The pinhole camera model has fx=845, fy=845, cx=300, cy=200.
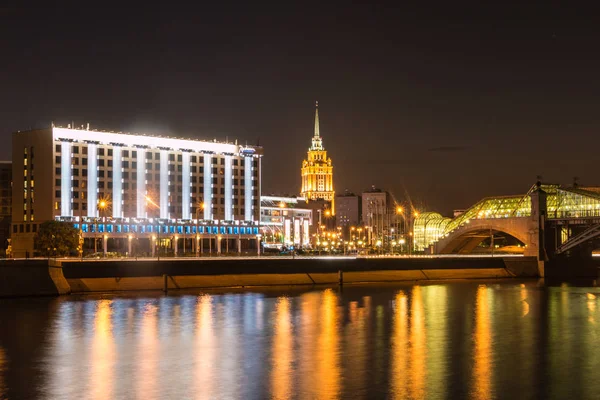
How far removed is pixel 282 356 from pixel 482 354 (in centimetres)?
1082

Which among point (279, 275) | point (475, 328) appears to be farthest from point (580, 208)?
point (475, 328)

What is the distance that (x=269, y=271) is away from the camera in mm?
103750

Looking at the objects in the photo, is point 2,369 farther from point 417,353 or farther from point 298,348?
point 417,353

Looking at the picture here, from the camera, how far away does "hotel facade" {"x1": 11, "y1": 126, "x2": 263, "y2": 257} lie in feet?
575

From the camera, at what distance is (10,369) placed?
135 feet

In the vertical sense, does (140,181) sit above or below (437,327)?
above

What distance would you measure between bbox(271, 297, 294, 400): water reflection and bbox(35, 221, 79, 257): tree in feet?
250

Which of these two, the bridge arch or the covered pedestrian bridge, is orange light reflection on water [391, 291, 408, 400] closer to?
the covered pedestrian bridge

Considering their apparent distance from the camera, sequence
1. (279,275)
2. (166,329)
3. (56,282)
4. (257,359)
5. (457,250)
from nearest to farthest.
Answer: (257,359) < (166,329) < (56,282) < (279,275) < (457,250)

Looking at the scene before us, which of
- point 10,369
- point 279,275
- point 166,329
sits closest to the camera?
point 10,369

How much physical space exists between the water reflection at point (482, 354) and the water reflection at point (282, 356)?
26.2 ft

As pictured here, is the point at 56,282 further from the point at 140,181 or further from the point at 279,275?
the point at 140,181

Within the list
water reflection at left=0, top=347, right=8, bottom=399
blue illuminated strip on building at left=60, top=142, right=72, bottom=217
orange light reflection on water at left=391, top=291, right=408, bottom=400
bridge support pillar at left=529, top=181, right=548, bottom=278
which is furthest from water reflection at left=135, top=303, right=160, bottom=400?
blue illuminated strip on building at left=60, top=142, right=72, bottom=217

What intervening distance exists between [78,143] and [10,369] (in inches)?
5626
